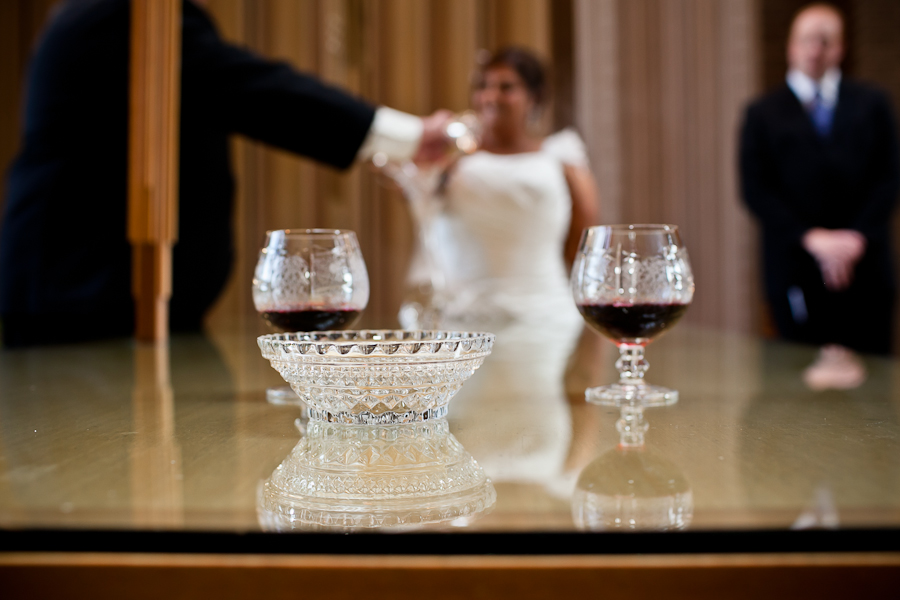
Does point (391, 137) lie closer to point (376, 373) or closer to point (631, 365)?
point (631, 365)

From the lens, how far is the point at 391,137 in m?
1.74

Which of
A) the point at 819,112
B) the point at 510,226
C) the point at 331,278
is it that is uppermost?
the point at 819,112

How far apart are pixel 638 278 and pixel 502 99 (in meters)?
2.48

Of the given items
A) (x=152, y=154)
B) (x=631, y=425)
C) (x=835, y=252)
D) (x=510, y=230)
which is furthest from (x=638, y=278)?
(x=510, y=230)

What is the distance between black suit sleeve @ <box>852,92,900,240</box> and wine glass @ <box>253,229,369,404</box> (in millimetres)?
2539

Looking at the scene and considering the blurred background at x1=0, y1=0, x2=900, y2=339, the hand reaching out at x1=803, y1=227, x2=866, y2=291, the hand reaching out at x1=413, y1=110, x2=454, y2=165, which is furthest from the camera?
the blurred background at x1=0, y1=0, x2=900, y2=339

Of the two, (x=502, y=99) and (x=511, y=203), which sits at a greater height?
(x=502, y=99)

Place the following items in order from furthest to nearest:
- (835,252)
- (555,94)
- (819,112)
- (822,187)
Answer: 1. (555,94)
2. (819,112)
3. (822,187)
4. (835,252)

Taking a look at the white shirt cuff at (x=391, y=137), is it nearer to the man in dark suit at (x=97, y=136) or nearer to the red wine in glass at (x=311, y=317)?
the man in dark suit at (x=97, y=136)

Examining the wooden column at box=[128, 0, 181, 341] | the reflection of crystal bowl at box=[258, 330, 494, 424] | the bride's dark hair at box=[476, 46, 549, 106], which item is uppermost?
the bride's dark hair at box=[476, 46, 549, 106]

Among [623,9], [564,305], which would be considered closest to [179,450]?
[564,305]

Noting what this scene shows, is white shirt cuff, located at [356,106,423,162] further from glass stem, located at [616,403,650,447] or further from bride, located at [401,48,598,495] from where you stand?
glass stem, located at [616,403,650,447]

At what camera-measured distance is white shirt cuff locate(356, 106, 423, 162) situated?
1.71 m

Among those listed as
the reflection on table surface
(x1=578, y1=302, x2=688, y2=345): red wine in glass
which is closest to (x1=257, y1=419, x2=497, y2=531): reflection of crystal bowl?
the reflection on table surface
